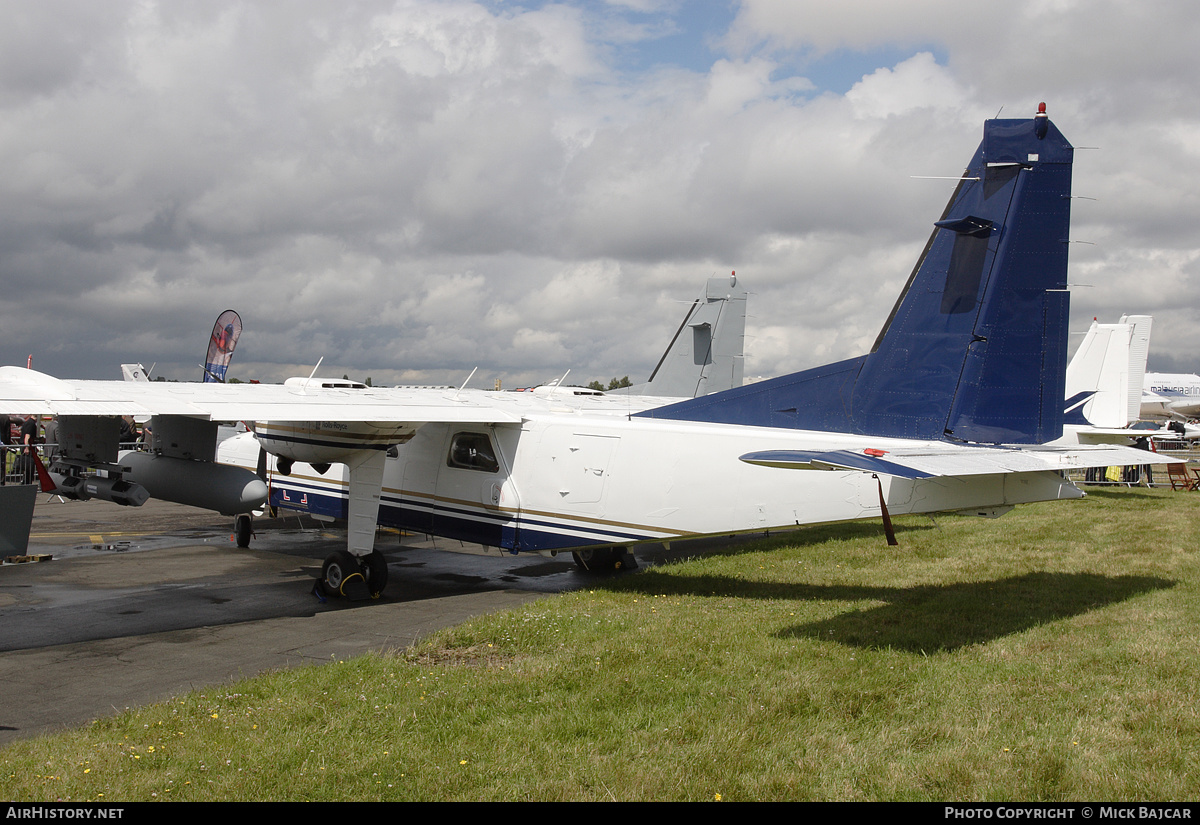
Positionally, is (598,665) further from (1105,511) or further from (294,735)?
(1105,511)

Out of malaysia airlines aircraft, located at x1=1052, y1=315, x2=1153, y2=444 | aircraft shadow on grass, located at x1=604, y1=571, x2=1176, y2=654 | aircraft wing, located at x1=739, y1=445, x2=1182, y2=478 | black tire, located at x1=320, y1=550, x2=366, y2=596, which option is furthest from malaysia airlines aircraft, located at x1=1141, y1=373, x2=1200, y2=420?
black tire, located at x1=320, y1=550, x2=366, y2=596

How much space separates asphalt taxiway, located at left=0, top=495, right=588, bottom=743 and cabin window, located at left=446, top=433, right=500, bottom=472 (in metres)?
2.00

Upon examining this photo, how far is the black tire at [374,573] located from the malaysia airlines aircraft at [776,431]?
3 cm

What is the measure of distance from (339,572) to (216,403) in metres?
3.00

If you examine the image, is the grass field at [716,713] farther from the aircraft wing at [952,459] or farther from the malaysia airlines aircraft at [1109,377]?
the malaysia airlines aircraft at [1109,377]

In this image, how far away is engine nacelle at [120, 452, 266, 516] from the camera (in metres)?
13.2

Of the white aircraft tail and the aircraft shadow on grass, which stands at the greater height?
the white aircraft tail

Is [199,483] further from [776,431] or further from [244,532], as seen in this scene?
[776,431]

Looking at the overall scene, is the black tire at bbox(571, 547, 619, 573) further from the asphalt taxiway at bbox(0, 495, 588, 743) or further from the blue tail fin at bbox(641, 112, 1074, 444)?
the blue tail fin at bbox(641, 112, 1074, 444)

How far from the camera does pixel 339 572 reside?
11.9 metres

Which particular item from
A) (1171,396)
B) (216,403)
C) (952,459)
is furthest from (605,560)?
(1171,396)

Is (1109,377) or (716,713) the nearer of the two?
(716,713)

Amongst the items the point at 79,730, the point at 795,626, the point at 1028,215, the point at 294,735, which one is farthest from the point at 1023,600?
the point at 79,730

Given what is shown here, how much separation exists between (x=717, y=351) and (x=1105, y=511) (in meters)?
11.8
